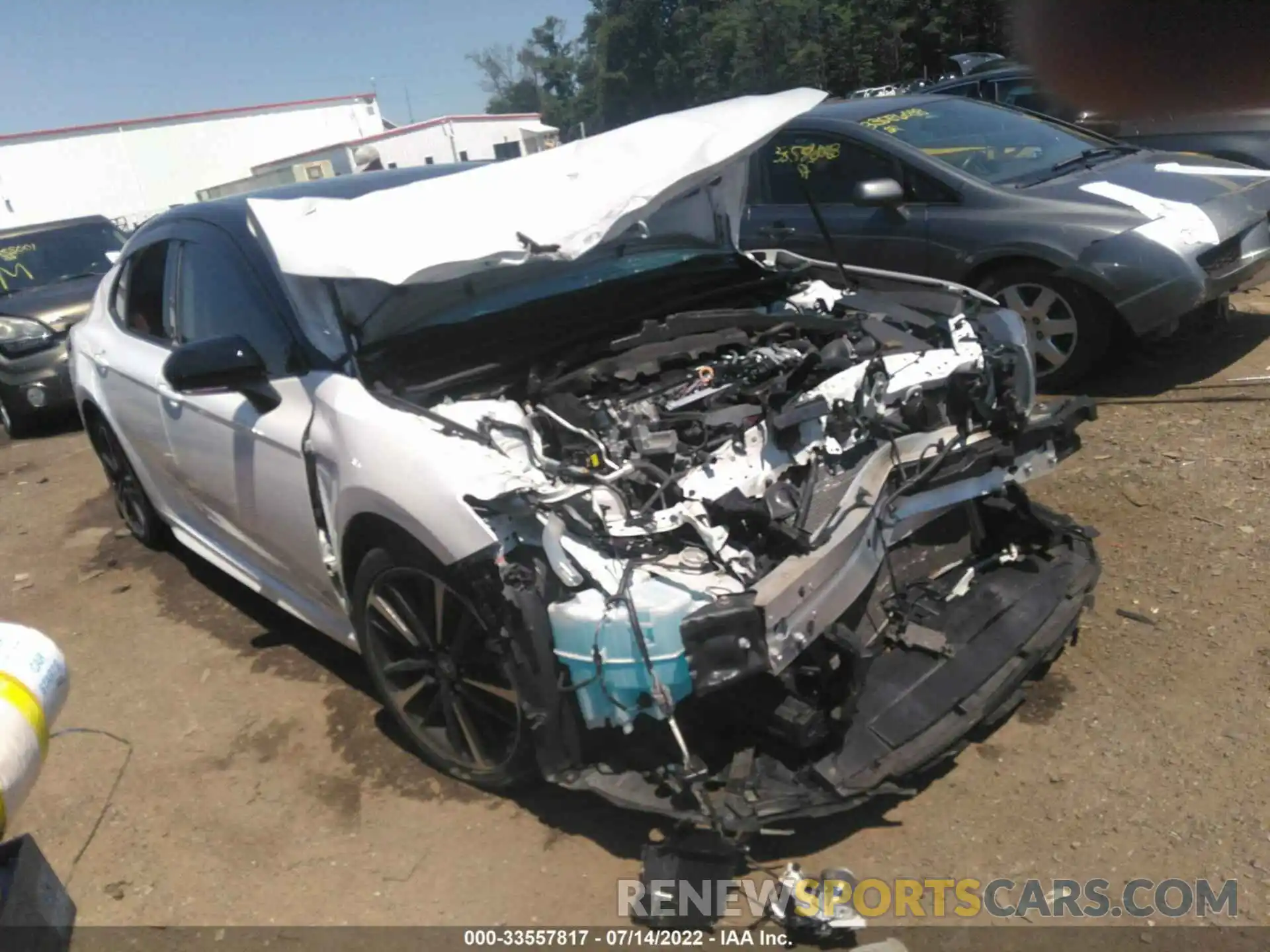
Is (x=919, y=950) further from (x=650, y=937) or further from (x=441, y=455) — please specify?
(x=441, y=455)

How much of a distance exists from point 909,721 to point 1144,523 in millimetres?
2001

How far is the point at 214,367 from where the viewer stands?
10.4 ft

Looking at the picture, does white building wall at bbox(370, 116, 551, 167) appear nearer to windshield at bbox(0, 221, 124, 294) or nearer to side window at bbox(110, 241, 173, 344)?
windshield at bbox(0, 221, 124, 294)

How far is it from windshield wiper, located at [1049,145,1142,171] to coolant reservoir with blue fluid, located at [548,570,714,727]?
4.62 meters

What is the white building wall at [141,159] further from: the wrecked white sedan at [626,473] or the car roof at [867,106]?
Answer: the wrecked white sedan at [626,473]

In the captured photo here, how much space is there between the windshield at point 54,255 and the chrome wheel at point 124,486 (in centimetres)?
435

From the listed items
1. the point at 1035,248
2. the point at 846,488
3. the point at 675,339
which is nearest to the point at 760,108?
the point at 675,339

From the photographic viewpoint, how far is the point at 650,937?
248cm

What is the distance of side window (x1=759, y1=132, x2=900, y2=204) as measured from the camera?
19.4 feet

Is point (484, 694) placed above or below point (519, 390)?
below

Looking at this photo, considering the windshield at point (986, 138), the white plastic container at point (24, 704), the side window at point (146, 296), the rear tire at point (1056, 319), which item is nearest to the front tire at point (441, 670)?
the white plastic container at point (24, 704)

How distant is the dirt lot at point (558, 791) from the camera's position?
8.59 ft

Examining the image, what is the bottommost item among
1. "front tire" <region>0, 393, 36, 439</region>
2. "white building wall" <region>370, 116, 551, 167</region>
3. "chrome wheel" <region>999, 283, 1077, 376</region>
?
"white building wall" <region>370, 116, 551, 167</region>

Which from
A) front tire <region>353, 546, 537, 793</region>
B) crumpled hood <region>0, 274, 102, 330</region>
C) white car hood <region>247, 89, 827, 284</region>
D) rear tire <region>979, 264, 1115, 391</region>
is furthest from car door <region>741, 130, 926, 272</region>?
crumpled hood <region>0, 274, 102, 330</region>
